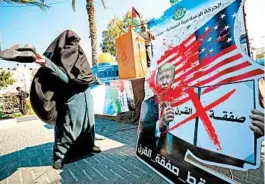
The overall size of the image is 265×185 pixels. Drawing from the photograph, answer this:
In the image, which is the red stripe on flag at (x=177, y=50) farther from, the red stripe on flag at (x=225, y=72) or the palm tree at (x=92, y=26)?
the palm tree at (x=92, y=26)

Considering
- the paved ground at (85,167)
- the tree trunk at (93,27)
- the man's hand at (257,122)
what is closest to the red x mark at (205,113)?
the man's hand at (257,122)

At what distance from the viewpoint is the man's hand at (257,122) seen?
133 centimetres

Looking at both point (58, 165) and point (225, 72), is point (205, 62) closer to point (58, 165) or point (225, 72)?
point (225, 72)

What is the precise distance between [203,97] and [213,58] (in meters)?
0.33

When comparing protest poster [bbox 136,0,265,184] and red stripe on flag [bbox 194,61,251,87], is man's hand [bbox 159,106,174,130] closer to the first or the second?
→ protest poster [bbox 136,0,265,184]

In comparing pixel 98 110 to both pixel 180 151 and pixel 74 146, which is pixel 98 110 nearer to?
pixel 74 146

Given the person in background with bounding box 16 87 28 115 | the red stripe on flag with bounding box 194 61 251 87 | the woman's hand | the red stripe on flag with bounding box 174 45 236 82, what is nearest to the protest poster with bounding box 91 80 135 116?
the woman's hand

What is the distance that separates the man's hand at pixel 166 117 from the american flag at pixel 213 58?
0.10 m

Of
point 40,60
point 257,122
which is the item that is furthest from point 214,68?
point 40,60

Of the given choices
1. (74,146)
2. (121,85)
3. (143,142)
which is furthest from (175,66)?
(121,85)

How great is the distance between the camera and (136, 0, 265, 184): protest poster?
145 centimetres

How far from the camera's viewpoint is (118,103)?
18.7ft

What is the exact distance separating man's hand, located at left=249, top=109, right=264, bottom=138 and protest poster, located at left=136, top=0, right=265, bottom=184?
0.07 feet

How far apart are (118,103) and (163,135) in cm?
358
